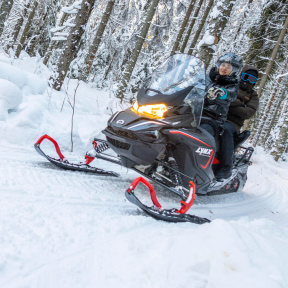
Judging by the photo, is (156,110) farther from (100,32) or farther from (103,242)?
(100,32)

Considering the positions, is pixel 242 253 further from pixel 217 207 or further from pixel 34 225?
pixel 217 207

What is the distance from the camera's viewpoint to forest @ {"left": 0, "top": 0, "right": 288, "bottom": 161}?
745cm

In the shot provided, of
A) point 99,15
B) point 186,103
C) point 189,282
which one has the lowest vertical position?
point 189,282

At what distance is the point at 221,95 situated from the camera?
11.0 ft

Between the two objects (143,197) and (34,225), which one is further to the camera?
(143,197)

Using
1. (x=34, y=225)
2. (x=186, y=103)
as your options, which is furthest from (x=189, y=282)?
(x=186, y=103)

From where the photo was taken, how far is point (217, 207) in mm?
3873

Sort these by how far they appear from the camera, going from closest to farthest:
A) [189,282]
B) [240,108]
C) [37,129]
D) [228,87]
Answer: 1. [189,282]
2. [228,87]
3. [37,129]
4. [240,108]

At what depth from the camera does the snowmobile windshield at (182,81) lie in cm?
300

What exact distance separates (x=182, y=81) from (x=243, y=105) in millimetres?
1758

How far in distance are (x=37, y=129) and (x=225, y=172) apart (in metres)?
2.75

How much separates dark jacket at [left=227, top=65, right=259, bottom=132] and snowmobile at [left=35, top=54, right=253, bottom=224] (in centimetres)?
146

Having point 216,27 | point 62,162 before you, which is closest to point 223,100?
point 62,162

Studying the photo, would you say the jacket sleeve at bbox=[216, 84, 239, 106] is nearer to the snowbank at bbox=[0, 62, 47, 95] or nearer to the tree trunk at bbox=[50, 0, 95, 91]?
the snowbank at bbox=[0, 62, 47, 95]
